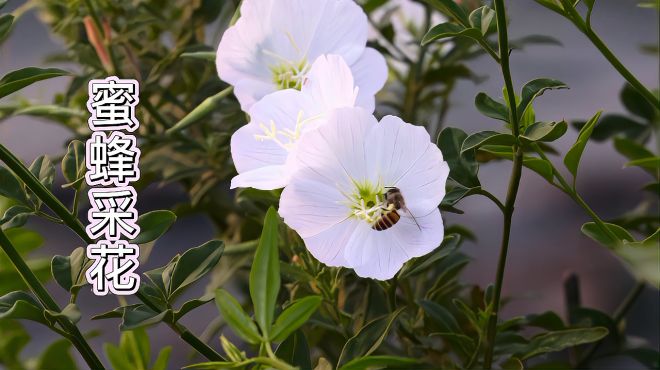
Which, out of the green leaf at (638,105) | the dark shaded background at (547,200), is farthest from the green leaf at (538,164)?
the dark shaded background at (547,200)

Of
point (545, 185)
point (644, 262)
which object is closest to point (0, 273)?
point (644, 262)

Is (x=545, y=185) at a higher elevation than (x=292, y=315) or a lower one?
higher

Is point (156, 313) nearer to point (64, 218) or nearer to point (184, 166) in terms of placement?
point (64, 218)

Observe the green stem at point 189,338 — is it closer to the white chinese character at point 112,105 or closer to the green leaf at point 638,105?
the white chinese character at point 112,105

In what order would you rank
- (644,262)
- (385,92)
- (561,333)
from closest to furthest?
(644,262)
(561,333)
(385,92)

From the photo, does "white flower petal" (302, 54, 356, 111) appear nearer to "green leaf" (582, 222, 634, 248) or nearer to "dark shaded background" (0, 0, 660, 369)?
"green leaf" (582, 222, 634, 248)

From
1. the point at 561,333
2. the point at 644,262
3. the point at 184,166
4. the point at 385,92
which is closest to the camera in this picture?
the point at 644,262

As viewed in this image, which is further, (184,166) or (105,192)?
(184,166)

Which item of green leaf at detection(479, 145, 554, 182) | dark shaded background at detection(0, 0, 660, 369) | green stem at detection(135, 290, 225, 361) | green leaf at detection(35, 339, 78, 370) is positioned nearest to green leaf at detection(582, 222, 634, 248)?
green leaf at detection(479, 145, 554, 182)
